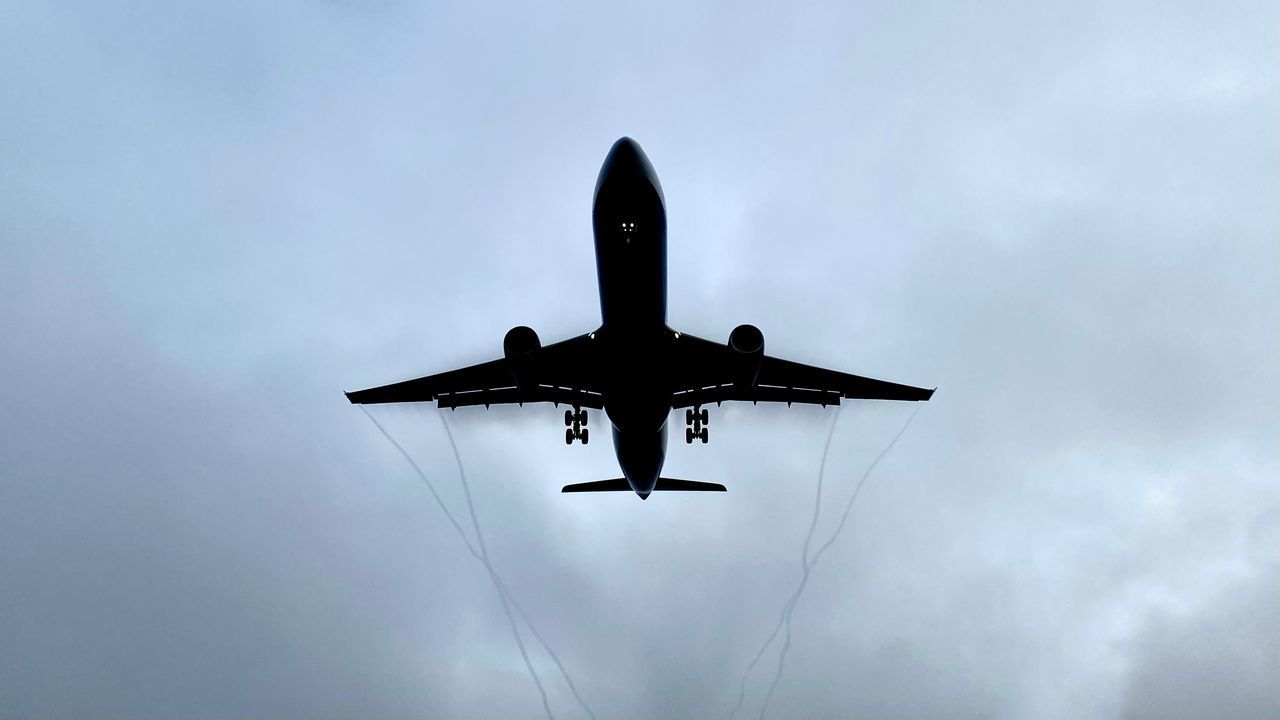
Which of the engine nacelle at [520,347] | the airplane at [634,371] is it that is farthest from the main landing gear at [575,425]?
the engine nacelle at [520,347]

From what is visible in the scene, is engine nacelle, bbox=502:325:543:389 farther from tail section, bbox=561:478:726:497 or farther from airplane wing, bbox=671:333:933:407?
tail section, bbox=561:478:726:497

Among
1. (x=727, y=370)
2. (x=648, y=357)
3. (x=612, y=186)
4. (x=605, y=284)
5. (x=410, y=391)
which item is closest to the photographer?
(x=612, y=186)

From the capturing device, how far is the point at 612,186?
24484 mm

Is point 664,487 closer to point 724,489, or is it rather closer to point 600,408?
point 724,489

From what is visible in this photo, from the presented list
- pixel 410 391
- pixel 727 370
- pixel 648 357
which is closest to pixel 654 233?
pixel 648 357

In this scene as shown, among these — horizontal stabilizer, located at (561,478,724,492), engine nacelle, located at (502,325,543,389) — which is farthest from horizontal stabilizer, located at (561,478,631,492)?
engine nacelle, located at (502,325,543,389)

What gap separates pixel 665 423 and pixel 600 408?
334 centimetres

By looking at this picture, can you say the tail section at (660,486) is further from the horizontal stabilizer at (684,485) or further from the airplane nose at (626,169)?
the airplane nose at (626,169)

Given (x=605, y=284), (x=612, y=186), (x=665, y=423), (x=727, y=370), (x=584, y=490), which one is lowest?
(x=584, y=490)

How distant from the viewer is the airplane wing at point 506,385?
98.7ft

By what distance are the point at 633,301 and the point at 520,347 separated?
12.4ft

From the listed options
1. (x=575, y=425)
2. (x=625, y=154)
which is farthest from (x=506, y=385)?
(x=625, y=154)

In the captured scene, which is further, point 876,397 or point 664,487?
point 664,487

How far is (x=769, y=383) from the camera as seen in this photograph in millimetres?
33562
